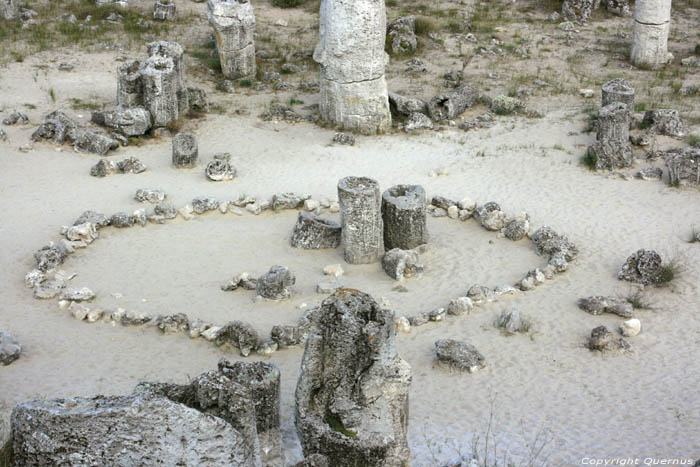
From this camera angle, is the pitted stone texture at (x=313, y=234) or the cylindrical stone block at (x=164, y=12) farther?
the cylindrical stone block at (x=164, y=12)

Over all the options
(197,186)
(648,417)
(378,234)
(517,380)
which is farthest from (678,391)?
(197,186)

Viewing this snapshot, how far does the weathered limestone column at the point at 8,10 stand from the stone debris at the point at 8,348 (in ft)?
56.4

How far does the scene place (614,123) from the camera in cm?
1619

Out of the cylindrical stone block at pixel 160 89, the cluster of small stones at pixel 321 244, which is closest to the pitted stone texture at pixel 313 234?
the cluster of small stones at pixel 321 244

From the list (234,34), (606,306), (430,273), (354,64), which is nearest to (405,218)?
(430,273)

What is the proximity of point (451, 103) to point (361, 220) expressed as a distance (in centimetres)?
Answer: 732

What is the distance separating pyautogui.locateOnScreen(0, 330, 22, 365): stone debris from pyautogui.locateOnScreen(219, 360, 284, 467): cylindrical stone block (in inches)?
143

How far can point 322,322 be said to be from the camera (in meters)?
7.21

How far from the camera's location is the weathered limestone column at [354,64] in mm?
17125

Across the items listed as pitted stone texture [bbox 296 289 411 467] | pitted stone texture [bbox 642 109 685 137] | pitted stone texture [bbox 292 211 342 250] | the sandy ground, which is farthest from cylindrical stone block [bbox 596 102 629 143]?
pitted stone texture [bbox 296 289 411 467]

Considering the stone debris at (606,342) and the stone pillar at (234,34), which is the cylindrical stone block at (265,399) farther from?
the stone pillar at (234,34)

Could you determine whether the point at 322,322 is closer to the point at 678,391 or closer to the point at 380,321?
the point at 380,321

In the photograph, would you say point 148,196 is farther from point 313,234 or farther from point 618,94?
point 618,94

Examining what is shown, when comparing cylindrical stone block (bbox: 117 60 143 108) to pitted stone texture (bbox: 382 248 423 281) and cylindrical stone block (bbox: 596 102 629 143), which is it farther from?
cylindrical stone block (bbox: 596 102 629 143)
